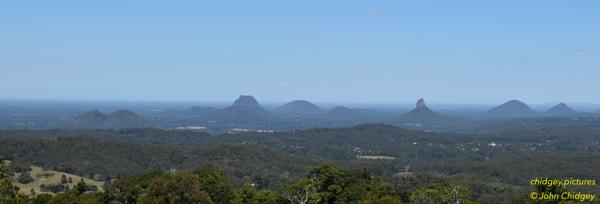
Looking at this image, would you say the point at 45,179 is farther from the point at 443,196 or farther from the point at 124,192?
the point at 443,196

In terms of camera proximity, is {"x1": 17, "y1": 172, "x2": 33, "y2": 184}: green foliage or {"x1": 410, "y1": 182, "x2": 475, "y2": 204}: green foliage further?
{"x1": 17, "y1": 172, "x2": 33, "y2": 184}: green foliage

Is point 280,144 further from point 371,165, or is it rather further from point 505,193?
point 505,193

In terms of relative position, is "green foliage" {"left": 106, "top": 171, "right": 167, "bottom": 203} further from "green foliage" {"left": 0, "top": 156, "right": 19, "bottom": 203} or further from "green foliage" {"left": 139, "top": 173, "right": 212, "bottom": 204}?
"green foliage" {"left": 0, "top": 156, "right": 19, "bottom": 203}

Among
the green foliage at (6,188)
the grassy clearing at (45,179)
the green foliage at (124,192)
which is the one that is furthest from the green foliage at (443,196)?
the grassy clearing at (45,179)

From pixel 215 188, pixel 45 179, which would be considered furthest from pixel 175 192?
pixel 45 179

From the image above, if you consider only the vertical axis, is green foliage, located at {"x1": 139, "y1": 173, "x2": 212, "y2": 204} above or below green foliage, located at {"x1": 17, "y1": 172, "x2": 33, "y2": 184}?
above

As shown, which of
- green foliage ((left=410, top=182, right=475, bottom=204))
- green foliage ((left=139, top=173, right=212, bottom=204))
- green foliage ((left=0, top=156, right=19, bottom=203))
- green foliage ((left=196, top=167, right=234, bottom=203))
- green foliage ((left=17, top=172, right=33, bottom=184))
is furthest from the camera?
green foliage ((left=17, top=172, right=33, bottom=184))

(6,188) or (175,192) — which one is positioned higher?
(6,188)

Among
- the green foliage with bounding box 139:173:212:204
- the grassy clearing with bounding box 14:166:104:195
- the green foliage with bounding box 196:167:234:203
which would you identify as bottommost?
the grassy clearing with bounding box 14:166:104:195

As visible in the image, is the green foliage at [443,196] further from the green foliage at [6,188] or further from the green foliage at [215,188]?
the green foliage at [6,188]

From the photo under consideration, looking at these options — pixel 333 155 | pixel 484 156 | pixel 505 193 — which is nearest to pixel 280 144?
pixel 333 155

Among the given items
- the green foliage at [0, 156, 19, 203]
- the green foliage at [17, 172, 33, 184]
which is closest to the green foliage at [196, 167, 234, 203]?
the green foliage at [0, 156, 19, 203]

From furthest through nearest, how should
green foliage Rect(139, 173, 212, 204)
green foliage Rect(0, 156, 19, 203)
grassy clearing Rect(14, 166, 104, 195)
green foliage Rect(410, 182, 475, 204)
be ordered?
1. grassy clearing Rect(14, 166, 104, 195)
2. green foliage Rect(410, 182, 475, 204)
3. green foliage Rect(139, 173, 212, 204)
4. green foliage Rect(0, 156, 19, 203)
